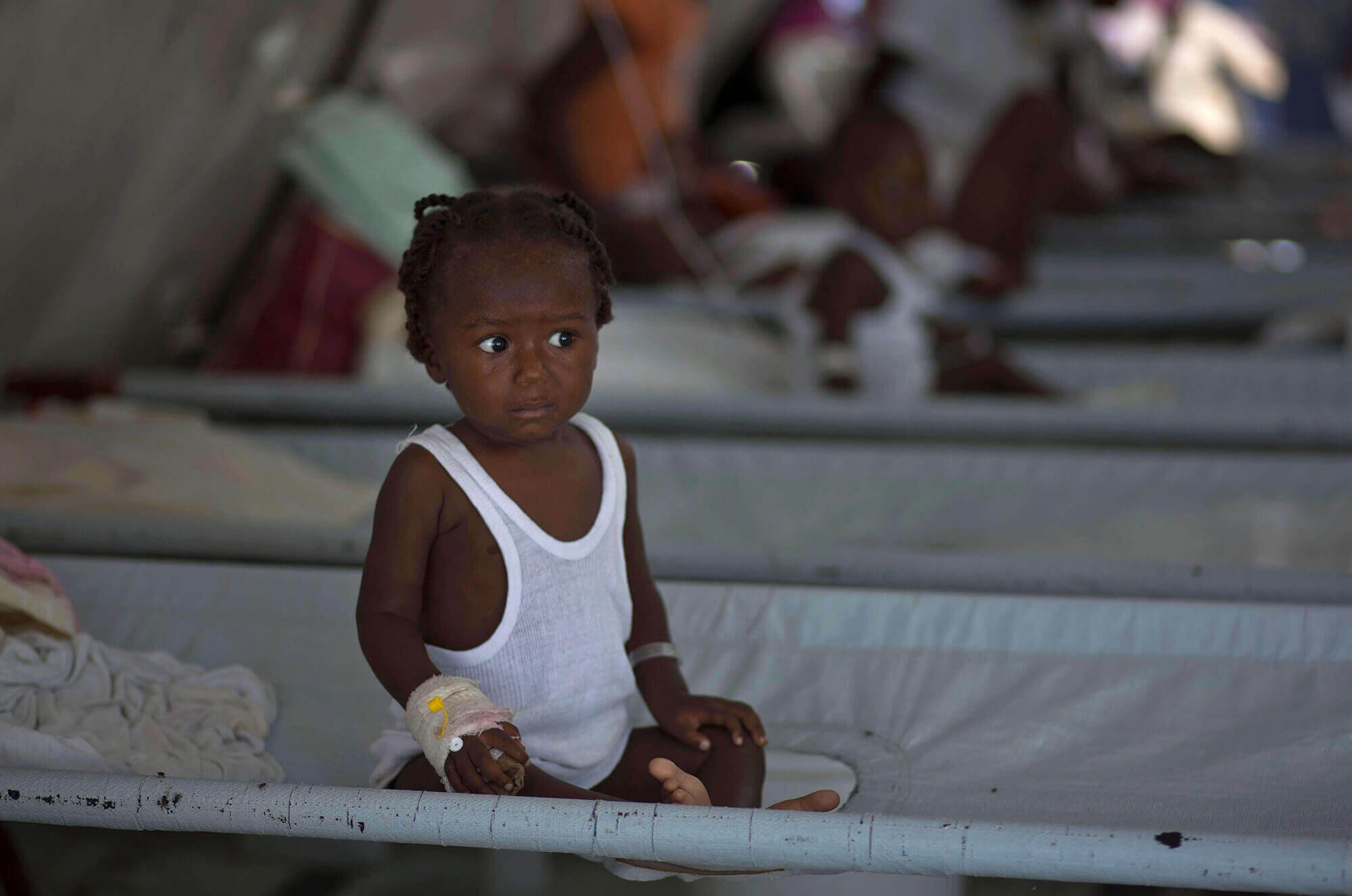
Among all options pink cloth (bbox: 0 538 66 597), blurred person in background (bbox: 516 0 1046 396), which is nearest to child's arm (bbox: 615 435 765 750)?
pink cloth (bbox: 0 538 66 597)

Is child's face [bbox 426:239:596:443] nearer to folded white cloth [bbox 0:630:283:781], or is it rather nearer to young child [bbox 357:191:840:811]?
young child [bbox 357:191:840:811]

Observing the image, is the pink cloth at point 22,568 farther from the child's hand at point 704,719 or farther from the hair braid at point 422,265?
the child's hand at point 704,719

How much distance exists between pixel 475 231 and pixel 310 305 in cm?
148

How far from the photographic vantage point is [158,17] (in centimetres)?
168

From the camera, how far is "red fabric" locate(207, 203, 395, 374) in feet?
7.10

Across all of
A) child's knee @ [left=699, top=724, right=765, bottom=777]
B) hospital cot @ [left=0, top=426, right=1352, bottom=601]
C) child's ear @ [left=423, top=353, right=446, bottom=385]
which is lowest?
child's knee @ [left=699, top=724, right=765, bottom=777]

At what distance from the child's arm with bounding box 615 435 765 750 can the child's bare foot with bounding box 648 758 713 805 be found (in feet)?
0.19

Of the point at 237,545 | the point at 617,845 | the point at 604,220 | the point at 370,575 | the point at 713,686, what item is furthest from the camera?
the point at 604,220

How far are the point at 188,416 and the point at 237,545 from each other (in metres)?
0.53

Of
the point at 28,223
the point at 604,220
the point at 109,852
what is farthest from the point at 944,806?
the point at 604,220

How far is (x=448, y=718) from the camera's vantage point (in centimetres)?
72

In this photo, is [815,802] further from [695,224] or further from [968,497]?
[695,224]

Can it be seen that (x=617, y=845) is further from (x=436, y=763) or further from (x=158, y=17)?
(x=158, y=17)

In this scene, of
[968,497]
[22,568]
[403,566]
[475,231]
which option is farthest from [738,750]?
[968,497]
